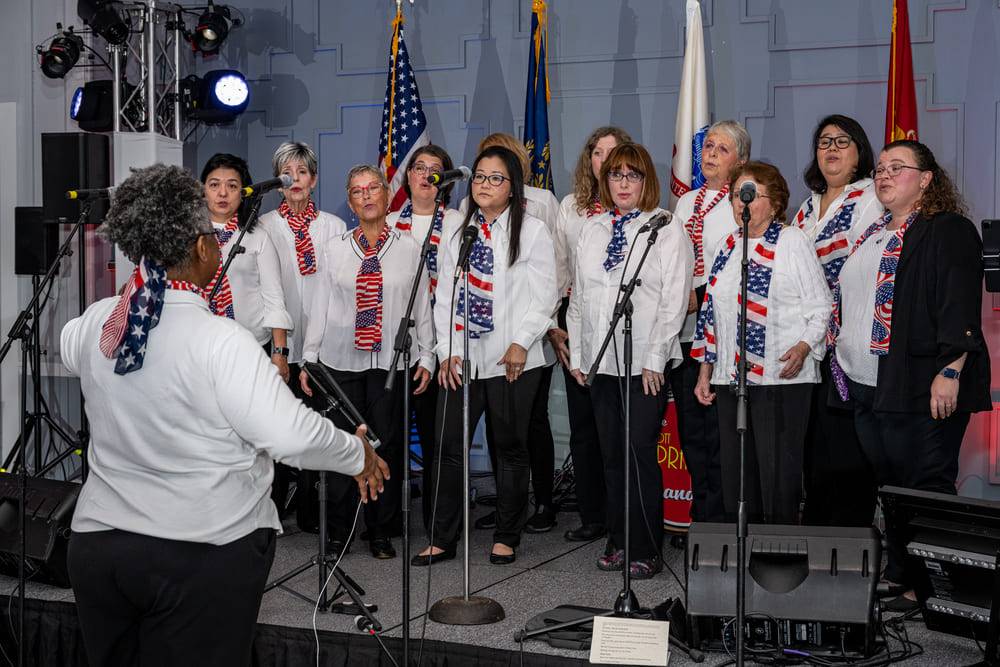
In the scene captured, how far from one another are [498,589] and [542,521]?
91cm

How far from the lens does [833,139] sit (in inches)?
158

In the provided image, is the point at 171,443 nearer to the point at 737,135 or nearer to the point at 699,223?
the point at 699,223

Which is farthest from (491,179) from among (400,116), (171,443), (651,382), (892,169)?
(171,443)

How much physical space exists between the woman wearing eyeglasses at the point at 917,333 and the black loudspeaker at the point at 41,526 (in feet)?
9.13

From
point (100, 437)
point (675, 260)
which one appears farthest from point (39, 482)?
point (675, 260)

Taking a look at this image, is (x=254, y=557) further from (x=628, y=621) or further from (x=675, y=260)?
(x=675, y=260)

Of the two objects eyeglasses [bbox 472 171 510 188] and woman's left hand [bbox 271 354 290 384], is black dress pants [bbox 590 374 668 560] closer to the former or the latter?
eyeglasses [bbox 472 171 510 188]

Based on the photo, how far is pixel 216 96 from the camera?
19.7 feet

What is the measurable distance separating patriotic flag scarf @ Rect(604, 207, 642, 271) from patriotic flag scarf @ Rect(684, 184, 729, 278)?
1.44ft

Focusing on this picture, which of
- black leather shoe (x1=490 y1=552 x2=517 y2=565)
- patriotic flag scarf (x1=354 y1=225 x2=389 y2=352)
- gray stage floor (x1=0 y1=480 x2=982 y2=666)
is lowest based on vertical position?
gray stage floor (x1=0 y1=480 x2=982 y2=666)

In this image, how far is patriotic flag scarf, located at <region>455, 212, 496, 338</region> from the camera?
13.0 feet

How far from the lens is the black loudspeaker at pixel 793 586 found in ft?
9.68

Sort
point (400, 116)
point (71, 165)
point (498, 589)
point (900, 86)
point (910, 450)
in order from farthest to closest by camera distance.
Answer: point (400, 116) < point (71, 165) < point (900, 86) < point (498, 589) < point (910, 450)

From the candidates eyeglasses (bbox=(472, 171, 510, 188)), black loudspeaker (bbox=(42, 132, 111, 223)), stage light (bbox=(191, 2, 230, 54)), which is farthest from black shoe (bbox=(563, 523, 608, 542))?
stage light (bbox=(191, 2, 230, 54))
